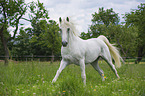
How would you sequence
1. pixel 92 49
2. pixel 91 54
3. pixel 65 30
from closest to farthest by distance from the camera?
1. pixel 65 30
2. pixel 91 54
3. pixel 92 49

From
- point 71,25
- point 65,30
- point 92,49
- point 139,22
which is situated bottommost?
point 92,49

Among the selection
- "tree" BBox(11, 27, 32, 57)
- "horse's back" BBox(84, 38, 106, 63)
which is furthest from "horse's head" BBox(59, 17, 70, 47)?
"tree" BBox(11, 27, 32, 57)

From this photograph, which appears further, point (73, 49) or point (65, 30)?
point (73, 49)

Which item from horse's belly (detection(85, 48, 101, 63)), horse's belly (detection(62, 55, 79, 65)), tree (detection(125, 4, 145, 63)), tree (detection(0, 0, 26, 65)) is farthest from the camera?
tree (detection(125, 4, 145, 63))

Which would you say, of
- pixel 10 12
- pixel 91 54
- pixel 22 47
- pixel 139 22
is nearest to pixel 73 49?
pixel 91 54

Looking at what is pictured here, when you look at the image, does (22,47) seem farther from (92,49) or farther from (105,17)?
(92,49)

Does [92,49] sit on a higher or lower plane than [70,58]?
higher

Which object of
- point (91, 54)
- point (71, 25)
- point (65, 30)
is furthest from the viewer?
point (91, 54)

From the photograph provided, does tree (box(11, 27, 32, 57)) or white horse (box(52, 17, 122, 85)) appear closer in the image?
white horse (box(52, 17, 122, 85))

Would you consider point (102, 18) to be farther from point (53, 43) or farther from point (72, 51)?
point (72, 51)

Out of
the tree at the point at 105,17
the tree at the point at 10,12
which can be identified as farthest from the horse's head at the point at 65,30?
the tree at the point at 105,17

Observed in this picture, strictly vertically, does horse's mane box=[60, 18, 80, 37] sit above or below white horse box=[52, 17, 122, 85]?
above

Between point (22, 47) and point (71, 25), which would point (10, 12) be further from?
point (22, 47)

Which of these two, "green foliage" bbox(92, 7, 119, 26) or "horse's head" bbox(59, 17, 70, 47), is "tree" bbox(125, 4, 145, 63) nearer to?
"green foliage" bbox(92, 7, 119, 26)
